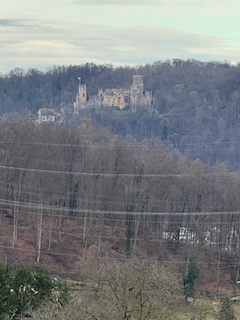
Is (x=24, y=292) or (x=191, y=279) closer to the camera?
(x=24, y=292)

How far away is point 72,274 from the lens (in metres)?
32.2

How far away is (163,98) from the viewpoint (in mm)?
128750

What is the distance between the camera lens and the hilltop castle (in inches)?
4870

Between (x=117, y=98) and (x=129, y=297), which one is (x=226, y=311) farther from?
(x=117, y=98)

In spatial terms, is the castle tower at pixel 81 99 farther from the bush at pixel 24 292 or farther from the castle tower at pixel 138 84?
the bush at pixel 24 292

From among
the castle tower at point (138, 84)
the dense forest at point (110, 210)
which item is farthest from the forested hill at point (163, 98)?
the dense forest at point (110, 210)

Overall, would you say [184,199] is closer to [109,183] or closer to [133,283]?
[109,183]

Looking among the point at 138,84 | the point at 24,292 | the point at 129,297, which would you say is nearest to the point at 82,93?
the point at 138,84

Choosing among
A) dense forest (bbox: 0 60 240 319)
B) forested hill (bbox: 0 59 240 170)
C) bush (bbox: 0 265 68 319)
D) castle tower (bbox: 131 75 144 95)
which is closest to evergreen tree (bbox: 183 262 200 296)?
dense forest (bbox: 0 60 240 319)

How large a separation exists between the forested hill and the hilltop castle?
75.4 inches

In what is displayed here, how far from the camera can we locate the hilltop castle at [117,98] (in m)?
124

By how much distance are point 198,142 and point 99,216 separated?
68.8 meters

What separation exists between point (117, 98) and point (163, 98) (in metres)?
10.0

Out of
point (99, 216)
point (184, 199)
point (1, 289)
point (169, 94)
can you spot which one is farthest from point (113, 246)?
point (169, 94)
